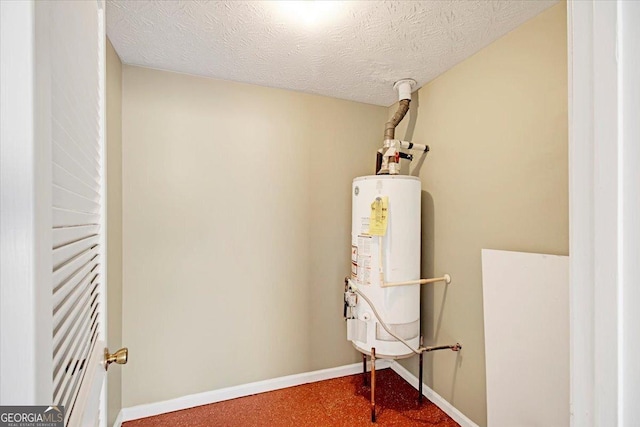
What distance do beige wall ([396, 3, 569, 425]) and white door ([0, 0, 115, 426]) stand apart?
177 centimetres

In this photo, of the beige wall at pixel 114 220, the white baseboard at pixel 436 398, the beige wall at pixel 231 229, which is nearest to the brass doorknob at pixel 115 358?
the beige wall at pixel 114 220

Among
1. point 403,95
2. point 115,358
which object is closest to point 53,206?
point 115,358

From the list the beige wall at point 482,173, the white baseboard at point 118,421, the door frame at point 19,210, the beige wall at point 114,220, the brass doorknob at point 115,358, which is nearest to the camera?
the door frame at point 19,210

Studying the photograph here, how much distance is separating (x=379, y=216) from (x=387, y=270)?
0.37m

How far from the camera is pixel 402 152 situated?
2.24 m

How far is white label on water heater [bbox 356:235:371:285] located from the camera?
2.01 metres

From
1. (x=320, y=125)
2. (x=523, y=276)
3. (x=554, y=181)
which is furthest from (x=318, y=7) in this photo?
(x=523, y=276)

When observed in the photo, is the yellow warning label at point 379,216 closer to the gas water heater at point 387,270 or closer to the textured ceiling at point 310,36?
the gas water heater at point 387,270

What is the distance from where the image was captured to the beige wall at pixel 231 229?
1987 millimetres

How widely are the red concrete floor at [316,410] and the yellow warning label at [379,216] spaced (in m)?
1.23

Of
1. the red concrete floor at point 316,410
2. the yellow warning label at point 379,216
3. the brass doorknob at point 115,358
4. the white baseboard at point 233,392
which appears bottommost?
the red concrete floor at point 316,410

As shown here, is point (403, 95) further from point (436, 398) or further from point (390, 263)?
point (436, 398)

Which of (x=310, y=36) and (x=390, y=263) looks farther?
(x=390, y=263)

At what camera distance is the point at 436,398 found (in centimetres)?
209
